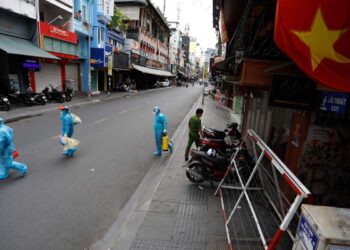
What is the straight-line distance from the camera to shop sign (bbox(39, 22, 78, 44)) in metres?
20.0

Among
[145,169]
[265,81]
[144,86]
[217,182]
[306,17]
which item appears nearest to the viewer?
[306,17]

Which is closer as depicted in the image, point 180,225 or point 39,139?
point 180,225

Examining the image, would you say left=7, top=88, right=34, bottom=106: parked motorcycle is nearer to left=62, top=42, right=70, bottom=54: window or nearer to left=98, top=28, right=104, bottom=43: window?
left=62, top=42, right=70, bottom=54: window

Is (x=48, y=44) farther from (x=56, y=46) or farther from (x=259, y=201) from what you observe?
(x=259, y=201)

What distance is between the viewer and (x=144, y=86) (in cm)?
4950

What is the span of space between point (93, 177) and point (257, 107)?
18.7ft

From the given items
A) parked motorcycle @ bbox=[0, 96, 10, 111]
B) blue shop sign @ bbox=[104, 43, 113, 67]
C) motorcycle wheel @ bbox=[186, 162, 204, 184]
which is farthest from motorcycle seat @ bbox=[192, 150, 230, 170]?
blue shop sign @ bbox=[104, 43, 113, 67]

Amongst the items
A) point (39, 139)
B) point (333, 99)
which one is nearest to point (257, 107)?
point (333, 99)

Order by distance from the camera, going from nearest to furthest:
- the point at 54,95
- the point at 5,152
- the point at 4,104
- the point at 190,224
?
the point at 190,224
the point at 5,152
the point at 4,104
the point at 54,95

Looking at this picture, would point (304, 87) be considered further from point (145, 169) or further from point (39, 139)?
point (39, 139)

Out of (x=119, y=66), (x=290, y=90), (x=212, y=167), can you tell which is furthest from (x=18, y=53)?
(x=119, y=66)

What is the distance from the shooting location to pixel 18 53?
1582 centimetres

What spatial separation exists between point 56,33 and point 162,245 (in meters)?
21.6

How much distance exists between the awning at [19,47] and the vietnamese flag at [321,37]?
16.8 meters
